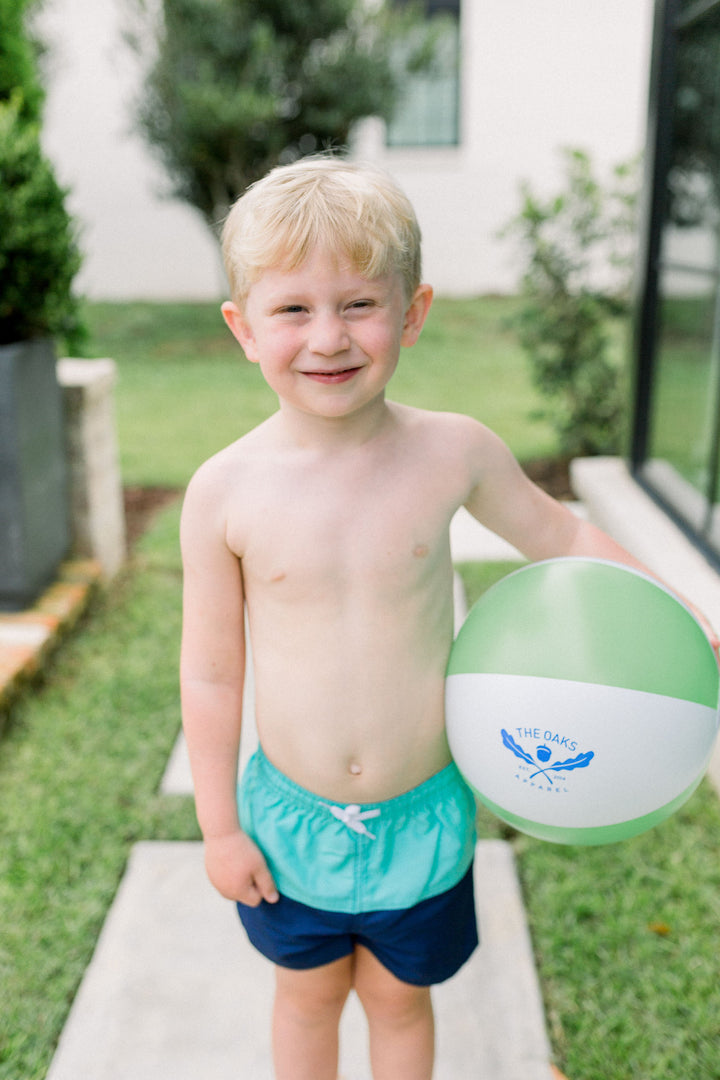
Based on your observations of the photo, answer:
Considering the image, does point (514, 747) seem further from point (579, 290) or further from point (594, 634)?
point (579, 290)

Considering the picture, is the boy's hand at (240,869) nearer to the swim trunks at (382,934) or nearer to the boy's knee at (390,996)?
the swim trunks at (382,934)

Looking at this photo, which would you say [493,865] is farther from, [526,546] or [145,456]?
[145,456]

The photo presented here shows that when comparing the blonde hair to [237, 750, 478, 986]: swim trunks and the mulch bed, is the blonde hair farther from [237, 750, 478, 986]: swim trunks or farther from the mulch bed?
the mulch bed

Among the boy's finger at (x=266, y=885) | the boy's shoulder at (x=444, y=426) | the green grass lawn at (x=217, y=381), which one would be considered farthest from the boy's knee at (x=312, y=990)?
the green grass lawn at (x=217, y=381)

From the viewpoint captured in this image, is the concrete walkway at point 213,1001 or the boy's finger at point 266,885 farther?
the concrete walkway at point 213,1001

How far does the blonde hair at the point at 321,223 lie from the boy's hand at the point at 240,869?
0.84 metres

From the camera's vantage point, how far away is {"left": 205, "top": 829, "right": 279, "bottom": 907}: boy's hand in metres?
1.47

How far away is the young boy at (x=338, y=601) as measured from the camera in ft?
4.02

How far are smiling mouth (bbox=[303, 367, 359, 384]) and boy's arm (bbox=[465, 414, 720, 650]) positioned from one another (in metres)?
0.28

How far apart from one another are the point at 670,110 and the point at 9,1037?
4.17 metres

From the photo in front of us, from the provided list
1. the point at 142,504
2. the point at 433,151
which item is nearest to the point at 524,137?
the point at 433,151

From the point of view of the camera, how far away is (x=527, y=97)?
12508 mm

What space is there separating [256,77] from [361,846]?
10889 millimetres

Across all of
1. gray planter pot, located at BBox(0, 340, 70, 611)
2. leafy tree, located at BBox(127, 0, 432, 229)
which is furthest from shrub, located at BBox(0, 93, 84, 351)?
leafy tree, located at BBox(127, 0, 432, 229)
